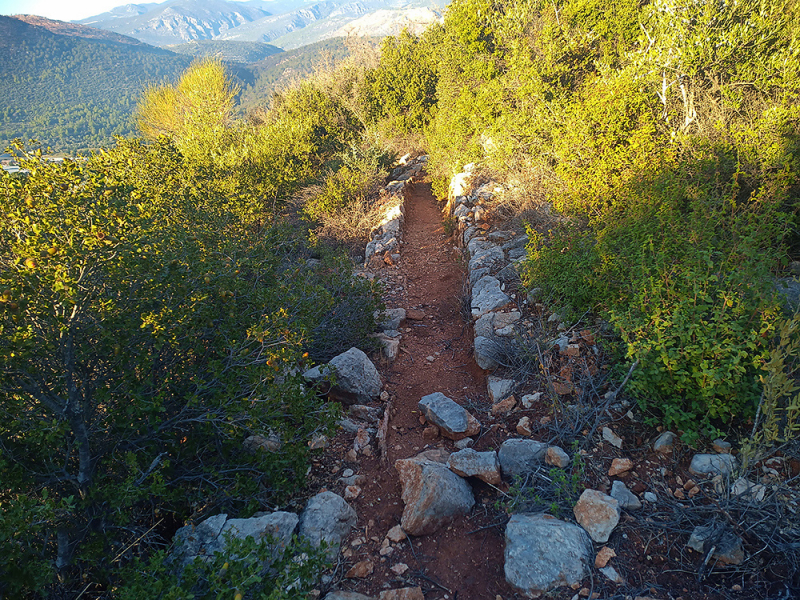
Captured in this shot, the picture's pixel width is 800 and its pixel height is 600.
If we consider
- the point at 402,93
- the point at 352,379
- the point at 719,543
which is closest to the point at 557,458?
the point at 719,543

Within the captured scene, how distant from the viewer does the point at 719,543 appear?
7.35ft

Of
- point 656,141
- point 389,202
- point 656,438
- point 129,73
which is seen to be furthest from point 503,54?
point 129,73

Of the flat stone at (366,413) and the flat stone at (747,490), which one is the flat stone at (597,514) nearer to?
the flat stone at (747,490)

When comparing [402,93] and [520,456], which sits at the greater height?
[402,93]

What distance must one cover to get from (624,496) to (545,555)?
0.68 metres

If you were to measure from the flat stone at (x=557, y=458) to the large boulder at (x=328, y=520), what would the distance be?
4.84 feet

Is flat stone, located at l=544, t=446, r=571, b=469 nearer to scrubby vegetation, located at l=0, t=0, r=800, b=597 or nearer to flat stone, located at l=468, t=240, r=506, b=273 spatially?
scrubby vegetation, located at l=0, t=0, r=800, b=597

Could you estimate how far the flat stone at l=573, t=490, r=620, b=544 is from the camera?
96.7 inches

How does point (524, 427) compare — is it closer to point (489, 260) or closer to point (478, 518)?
point (478, 518)

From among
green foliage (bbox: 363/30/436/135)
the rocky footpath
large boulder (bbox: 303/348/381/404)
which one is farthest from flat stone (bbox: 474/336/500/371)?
green foliage (bbox: 363/30/436/135)

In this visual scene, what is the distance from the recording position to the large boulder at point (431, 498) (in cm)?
288

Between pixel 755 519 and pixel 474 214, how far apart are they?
7095 millimetres

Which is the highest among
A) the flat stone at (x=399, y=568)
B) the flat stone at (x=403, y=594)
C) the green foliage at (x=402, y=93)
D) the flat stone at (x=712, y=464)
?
the green foliage at (x=402, y=93)

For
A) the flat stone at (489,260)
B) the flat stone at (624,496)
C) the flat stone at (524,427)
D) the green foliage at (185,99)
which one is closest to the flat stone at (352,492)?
the flat stone at (524,427)
